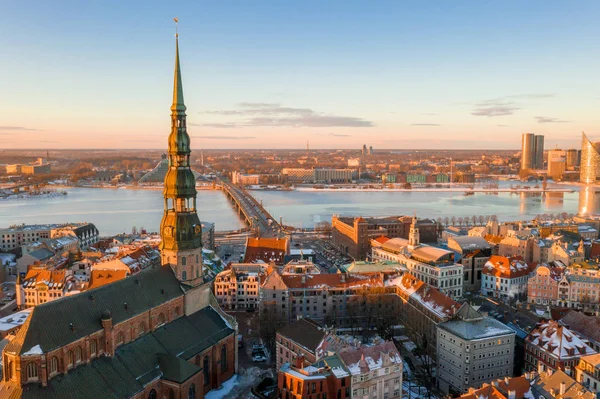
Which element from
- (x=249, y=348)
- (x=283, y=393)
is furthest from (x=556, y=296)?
(x=283, y=393)

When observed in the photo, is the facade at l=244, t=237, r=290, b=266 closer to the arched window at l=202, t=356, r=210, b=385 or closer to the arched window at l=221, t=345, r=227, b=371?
the arched window at l=221, t=345, r=227, b=371

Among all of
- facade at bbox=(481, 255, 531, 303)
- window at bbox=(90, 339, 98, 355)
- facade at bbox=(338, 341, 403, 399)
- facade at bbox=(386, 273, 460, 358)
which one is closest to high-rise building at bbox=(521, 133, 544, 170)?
facade at bbox=(481, 255, 531, 303)

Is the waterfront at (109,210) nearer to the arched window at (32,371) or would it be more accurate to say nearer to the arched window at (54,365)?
the arched window at (54,365)

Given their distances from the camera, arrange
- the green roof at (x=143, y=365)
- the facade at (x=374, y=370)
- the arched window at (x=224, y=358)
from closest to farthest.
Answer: the green roof at (x=143, y=365), the facade at (x=374, y=370), the arched window at (x=224, y=358)

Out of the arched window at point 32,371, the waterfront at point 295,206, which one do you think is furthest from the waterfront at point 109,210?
the arched window at point 32,371

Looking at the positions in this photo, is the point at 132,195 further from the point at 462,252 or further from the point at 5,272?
A: the point at 462,252

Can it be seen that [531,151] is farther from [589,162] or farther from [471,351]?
[471,351]
